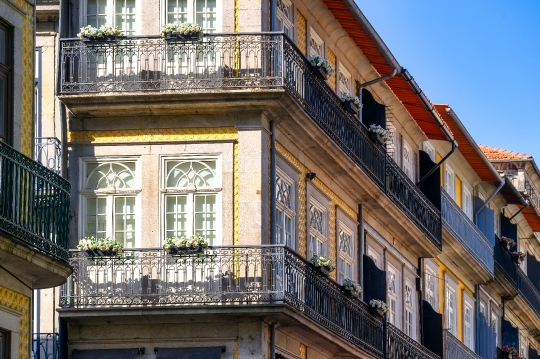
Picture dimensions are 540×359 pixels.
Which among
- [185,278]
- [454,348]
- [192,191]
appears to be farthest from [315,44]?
[454,348]

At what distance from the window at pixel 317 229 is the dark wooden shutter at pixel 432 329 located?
6.60 m

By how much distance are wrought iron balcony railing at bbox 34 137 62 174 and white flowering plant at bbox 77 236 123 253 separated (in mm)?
1317

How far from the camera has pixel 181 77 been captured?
25.1 m

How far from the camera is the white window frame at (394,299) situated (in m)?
32.3

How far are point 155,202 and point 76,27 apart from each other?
2.92 metres

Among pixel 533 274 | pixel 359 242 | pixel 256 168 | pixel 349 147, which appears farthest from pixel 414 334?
pixel 533 274

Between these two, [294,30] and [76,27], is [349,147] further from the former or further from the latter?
[76,27]

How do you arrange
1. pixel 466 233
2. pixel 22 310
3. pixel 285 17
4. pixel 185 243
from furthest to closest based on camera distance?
pixel 466 233
pixel 285 17
pixel 185 243
pixel 22 310

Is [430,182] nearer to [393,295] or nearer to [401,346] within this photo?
[393,295]

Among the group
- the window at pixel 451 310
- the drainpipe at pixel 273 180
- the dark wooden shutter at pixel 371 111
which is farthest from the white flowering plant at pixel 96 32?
the window at pixel 451 310

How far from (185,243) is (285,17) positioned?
484 centimetres

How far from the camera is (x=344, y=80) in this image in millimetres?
30984

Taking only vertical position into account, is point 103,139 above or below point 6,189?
above

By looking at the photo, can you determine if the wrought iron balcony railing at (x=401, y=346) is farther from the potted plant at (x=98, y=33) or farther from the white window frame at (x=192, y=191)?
the potted plant at (x=98, y=33)
